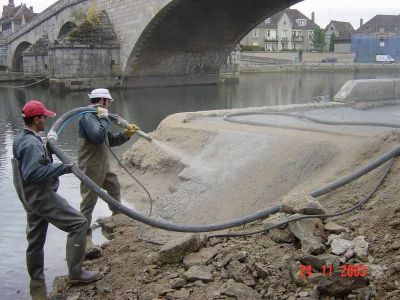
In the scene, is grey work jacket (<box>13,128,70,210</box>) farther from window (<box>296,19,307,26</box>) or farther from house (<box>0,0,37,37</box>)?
window (<box>296,19,307,26</box>)

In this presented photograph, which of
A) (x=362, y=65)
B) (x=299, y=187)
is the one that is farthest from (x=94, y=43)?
(x=362, y=65)

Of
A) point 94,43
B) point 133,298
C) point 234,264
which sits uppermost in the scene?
point 94,43

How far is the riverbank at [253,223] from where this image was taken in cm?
357

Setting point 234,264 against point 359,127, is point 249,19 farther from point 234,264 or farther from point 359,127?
point 234,264

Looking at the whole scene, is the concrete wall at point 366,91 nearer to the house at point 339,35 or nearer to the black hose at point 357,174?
the black hose at point 357,174

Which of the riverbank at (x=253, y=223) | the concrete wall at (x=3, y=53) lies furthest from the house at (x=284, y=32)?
the riverbank at (x=253, y=223)

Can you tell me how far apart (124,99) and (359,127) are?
18397 mm

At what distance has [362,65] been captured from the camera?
2287 inches

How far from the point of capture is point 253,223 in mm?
4773

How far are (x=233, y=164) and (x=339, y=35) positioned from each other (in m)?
87.6

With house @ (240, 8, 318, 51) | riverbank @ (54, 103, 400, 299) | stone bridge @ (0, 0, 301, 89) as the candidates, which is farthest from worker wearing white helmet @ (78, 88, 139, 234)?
house @ (240, 8, 318, 51)

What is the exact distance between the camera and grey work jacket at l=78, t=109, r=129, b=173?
18.1 feet
